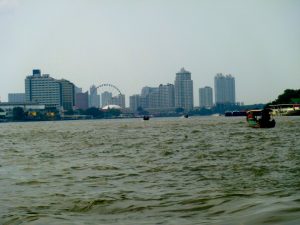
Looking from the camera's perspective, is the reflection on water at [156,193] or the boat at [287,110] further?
the boat at [287,110]

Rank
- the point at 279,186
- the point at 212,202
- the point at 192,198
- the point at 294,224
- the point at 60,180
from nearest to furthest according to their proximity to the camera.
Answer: the point at 294,224
the point at 212,202
the point at 192,198
the point at 279,186
the point at 60,180

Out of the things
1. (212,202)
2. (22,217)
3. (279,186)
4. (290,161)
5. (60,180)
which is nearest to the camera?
(22,217)

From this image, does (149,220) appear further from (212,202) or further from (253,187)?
(253,187)

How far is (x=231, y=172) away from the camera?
503 inches

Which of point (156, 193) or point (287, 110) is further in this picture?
point (287, 110)

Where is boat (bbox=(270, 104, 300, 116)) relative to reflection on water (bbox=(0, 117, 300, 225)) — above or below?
above

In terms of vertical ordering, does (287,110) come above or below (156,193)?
above

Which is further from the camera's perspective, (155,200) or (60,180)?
(60,180)

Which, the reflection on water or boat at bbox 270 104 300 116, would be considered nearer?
the reflection on water

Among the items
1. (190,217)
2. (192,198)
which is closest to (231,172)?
(192,198)

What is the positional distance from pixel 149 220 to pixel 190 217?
653mm

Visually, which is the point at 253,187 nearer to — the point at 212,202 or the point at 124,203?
the point at 212,202

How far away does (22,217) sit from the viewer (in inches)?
292

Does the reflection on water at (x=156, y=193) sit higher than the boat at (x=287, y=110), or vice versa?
the boat at (x=287, y=110)
